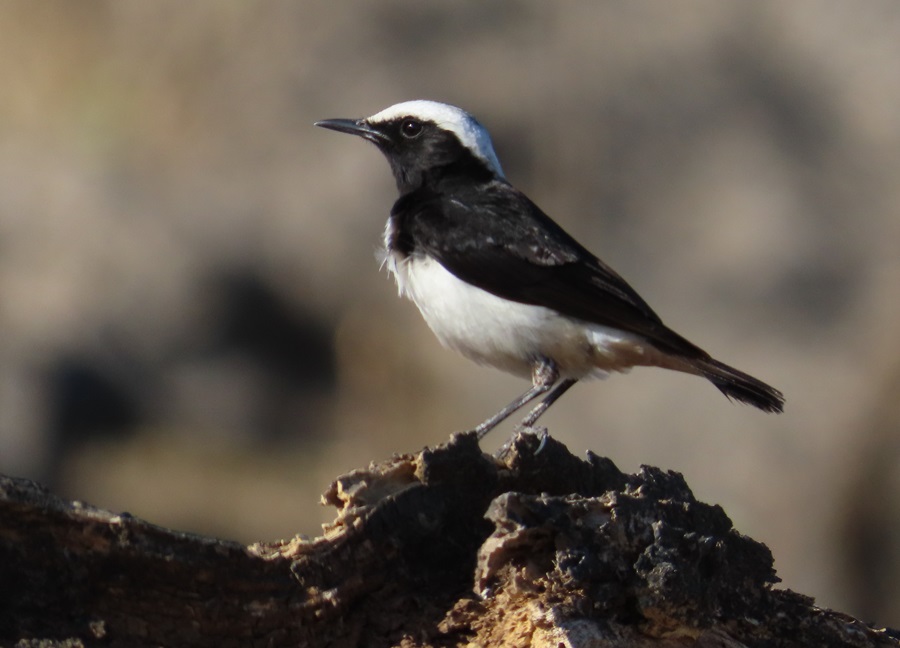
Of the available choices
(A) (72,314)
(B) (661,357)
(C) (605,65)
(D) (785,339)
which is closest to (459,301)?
(B) (661,357)

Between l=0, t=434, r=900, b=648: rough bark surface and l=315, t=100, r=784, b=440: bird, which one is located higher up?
l=315, t=100, r=784, b=440: bird

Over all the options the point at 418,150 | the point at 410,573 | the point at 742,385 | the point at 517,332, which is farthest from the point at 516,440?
the point at 418,150

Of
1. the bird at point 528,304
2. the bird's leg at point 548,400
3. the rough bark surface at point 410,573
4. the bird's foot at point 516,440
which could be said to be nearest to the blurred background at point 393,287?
the bird's leg at point 548,400

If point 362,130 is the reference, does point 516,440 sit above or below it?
below

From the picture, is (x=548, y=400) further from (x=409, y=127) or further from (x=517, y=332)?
(x=409, y=127)

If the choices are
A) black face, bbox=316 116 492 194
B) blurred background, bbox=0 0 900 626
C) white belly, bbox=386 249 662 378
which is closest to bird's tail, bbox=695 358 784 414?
white belly, bbox=386 249 662 378

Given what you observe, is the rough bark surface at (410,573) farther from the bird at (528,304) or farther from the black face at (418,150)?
the black face at (418,150)

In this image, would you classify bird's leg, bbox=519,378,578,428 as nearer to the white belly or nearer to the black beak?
the white belly
